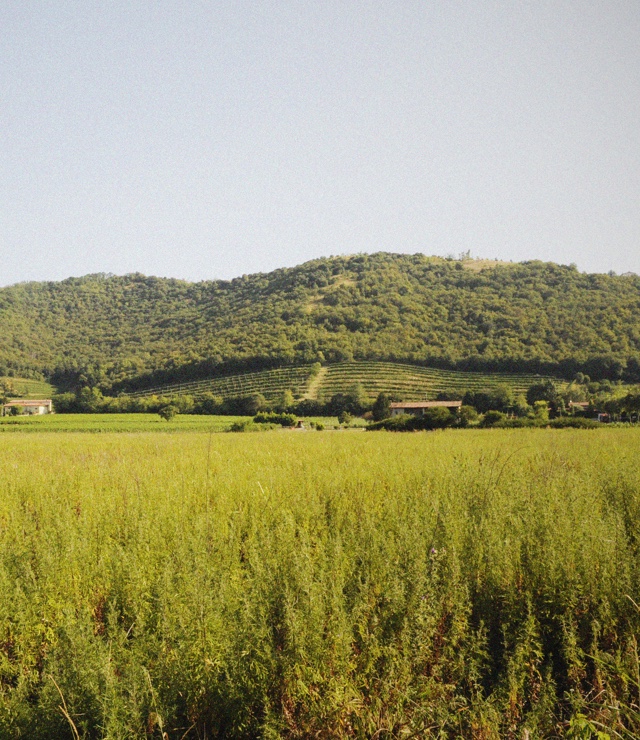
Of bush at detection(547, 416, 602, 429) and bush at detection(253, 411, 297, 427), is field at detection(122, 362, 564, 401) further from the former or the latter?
bush at detection(547, 416, 602, 429)

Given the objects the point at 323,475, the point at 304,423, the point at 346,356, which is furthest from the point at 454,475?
the point at 346,356

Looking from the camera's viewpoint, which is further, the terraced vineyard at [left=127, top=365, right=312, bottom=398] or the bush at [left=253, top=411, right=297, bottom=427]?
the terraced vineyard at [left=127, top=365, right=312, bottom=398]

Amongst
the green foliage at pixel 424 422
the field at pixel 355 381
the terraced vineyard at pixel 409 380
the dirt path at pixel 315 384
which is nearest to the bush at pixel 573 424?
the green foliage at pixel 424 422

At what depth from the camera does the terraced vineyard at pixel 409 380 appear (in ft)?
260

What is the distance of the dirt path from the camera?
265ft

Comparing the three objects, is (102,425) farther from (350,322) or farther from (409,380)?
(350,322)

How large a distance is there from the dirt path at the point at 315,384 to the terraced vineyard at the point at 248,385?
2.62ft

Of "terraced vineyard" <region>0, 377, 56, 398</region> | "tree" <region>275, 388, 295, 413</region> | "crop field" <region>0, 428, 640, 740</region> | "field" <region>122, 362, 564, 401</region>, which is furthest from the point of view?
"terraced vineyard" <region>0, 377, 56, 398</region>

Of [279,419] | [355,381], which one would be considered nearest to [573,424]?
[279,419]

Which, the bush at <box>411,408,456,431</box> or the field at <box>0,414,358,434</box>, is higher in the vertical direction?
the bush at <box>411,408,456,431</box>

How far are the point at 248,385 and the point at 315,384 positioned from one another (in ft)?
37.6

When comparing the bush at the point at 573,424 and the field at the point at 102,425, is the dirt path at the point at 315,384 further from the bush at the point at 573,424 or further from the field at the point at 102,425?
the bush at the point at 573,424

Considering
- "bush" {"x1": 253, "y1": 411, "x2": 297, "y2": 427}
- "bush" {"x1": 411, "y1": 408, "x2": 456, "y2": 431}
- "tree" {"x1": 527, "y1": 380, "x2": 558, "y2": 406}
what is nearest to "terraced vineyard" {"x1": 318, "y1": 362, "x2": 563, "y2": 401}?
"tree" {"x1": 527, "y1": 380, "x2": 558, "y2": 406}

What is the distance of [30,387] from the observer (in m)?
100
